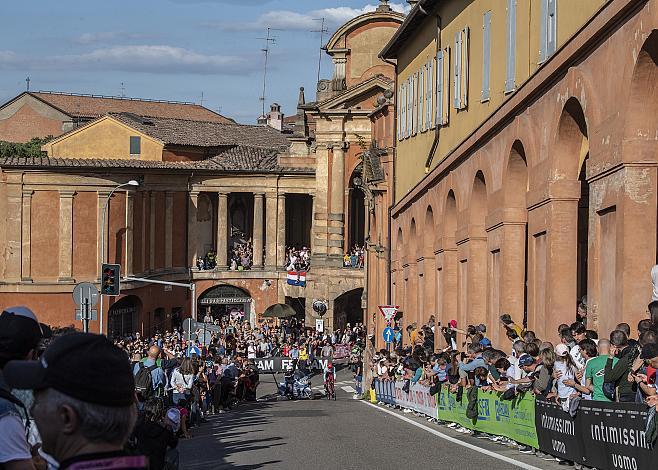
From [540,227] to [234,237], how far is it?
222 feet

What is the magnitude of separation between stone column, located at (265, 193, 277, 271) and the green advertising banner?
202ft

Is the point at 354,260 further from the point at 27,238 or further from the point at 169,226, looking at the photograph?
the point at 27,238

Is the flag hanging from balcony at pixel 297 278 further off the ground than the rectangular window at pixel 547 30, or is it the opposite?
the rectangular window at pixel 547 30

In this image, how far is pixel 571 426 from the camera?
16516mm

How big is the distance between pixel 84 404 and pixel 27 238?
66412 millimetres

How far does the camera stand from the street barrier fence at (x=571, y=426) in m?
13.8

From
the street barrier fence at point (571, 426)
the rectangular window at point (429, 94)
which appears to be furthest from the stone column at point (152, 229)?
the street barrier fence at point (571, 426)

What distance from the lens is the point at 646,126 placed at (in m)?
18.2

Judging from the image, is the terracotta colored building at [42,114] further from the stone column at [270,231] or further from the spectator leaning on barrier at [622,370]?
the spectator leaning on barrier at [622,370]

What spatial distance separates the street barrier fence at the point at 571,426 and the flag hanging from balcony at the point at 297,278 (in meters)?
56.8

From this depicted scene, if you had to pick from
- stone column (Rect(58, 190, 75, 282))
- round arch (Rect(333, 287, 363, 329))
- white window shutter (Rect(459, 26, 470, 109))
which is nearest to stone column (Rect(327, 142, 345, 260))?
round arch (Rect(333, 287, 363, 329))

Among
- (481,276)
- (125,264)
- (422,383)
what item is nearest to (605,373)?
(422,383)

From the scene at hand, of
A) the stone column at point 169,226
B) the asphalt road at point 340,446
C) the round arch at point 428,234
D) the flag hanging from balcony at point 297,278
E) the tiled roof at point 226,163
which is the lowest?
the asphalt road at point 340,446

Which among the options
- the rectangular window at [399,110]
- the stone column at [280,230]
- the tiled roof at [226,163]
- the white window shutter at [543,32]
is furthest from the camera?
the stone column at [280,230]
